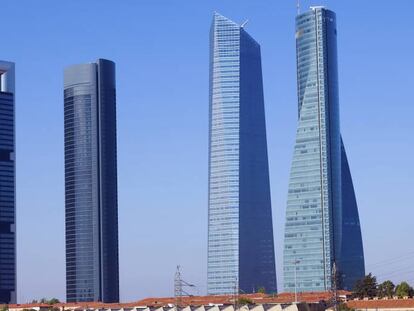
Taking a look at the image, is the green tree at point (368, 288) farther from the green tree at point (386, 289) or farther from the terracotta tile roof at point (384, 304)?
the terracotta tile roof at point (384, 304)

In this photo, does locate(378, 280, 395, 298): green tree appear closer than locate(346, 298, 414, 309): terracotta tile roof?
No

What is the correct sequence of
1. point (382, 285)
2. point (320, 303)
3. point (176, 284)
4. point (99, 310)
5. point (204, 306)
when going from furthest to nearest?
1. point (99, 310)
2. point (382, 285)
3. point (204, 306)
4. point (320, 303)
5. point (176, 284)

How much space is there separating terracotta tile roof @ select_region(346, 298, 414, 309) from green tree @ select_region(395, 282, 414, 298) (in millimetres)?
8677

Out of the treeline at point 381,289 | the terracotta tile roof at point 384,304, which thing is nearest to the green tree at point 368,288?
the treeline at point 381,289

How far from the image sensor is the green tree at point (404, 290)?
16262 cm

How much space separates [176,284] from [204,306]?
84.1 ft

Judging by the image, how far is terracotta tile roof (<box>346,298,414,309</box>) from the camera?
476 ft

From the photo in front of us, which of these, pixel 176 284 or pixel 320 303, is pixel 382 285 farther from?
pixel 176 284

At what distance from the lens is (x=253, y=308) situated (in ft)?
495

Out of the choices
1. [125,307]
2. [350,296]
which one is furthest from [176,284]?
[350,296]

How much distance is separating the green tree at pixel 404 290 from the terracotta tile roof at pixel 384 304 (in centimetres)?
868

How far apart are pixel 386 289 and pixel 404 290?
10.4 m

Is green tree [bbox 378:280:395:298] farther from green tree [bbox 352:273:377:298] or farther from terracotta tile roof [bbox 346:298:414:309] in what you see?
terracotta tile roof [bbox 346:298:414:309]

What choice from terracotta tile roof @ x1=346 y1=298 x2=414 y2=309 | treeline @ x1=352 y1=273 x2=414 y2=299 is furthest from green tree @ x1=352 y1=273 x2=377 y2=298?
terracotta tile roof @ x1=346 y1=298 x2=414 y2=309
